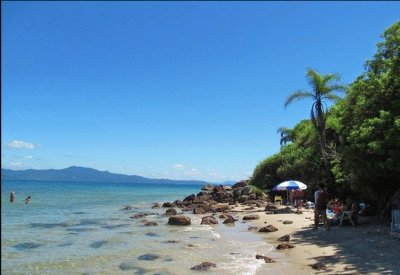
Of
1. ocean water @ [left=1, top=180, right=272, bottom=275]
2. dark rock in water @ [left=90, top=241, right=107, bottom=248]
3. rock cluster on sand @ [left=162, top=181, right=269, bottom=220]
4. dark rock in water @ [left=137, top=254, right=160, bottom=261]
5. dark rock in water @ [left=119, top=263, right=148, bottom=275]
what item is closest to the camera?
dark rock in water @ [left=119, top=263, right=148, bottom=275]

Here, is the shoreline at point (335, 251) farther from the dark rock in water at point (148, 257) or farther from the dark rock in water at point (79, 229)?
the dark rock in water at point (79, 229)

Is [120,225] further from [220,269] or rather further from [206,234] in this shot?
[220,269]

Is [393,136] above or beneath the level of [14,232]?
above

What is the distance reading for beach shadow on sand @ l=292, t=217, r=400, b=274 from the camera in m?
11.7

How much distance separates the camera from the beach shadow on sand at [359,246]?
1174cm

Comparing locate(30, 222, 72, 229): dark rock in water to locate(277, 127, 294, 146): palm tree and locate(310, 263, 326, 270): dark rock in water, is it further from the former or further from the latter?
locate(277, 127, 294, 146): palm tree

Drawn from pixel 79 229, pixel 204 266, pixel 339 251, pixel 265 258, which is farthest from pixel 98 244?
pixel 339 251

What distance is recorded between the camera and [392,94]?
56.5 ft

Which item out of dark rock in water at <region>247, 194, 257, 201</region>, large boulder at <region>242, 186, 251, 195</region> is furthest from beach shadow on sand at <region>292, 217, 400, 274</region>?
large boulder at <region>242, 186, 251, 195</region>

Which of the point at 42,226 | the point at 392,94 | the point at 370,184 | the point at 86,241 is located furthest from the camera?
the point at 42,226

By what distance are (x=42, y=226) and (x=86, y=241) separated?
7.92 m

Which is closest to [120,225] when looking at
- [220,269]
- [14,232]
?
[14,232]

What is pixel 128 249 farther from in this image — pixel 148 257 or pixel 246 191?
pixel 246 191

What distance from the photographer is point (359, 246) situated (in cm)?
1448
